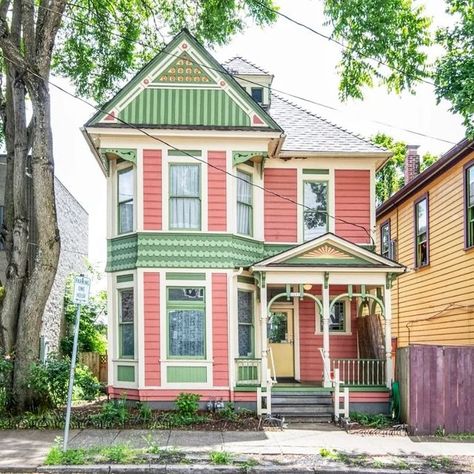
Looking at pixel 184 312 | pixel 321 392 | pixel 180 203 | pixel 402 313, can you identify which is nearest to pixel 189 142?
pixel 180 203

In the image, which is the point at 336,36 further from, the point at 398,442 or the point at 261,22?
the point at 398,442

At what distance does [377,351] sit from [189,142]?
21.4ft

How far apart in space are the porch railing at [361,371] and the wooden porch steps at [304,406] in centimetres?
64

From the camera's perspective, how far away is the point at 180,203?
621 inches

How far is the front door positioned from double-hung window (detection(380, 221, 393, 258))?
805 centimetres

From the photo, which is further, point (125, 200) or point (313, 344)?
point (313, 344)

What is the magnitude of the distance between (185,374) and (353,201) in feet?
20.1

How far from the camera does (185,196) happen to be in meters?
15.8

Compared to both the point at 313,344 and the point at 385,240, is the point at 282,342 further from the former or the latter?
the point at 385,240

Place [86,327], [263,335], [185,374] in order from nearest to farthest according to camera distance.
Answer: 1. [263,335]
2. [185,374]
3. [86,327]

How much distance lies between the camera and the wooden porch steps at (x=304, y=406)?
14.7 m

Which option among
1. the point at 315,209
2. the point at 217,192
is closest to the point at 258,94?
the point at 315,209

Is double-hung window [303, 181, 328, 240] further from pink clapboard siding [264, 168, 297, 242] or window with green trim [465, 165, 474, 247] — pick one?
window with green trim [465, 165, 474, 247]

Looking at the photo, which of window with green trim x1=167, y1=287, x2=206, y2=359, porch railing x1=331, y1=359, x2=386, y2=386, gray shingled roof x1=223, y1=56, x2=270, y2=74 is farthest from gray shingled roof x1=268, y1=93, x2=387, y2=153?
porch railing x1=331, y1=359, x2=386, y2=386
